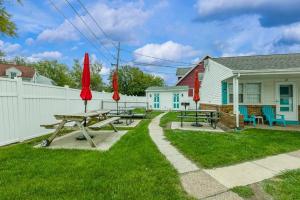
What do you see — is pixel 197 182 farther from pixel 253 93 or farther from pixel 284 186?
pixel 253 93

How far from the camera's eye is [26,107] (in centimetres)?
722

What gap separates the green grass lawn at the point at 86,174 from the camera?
10.9 ft

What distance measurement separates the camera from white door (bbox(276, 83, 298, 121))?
12074mm

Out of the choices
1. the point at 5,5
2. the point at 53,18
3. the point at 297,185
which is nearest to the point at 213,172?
the point at 297,185

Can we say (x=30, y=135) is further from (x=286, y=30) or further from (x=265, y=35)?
(x=286, y=30)

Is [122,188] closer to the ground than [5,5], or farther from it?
closer to the ground

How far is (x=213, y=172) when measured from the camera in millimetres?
4426

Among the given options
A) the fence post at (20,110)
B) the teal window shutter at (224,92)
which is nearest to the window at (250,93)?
the teal window shutter at (224,92)

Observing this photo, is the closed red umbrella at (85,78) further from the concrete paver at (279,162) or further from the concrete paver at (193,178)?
the concrete paver at (279,162)

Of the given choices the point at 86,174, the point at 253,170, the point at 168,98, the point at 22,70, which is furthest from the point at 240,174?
the point at 22,70

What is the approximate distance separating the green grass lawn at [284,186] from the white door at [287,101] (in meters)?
9.03

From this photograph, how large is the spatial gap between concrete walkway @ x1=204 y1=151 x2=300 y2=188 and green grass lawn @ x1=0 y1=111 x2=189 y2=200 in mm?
880

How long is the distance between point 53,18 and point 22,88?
734 centimetres

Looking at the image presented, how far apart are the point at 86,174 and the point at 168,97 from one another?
24.0 m
